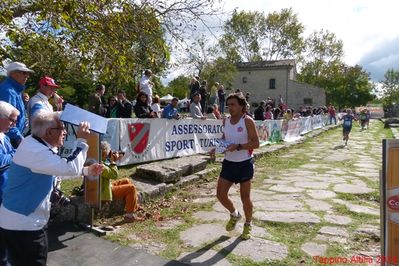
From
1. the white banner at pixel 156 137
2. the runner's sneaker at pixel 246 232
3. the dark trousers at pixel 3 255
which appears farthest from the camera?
the white banner at pixel 156 137

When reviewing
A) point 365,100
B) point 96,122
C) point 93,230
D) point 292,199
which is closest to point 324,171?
point 292,199

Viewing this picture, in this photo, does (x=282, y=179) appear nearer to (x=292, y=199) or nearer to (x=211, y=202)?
(x=292, y=199)

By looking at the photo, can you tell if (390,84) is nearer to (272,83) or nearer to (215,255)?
(272,83)

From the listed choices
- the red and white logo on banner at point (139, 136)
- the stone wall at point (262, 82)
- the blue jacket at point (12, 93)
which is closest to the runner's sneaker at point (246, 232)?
the blue jacket at point (12, 93)

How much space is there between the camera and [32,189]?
257 centimetres

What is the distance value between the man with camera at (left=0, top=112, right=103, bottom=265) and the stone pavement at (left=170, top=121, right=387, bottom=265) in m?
1.84

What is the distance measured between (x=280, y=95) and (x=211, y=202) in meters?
51.5

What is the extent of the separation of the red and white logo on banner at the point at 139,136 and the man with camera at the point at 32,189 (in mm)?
5557

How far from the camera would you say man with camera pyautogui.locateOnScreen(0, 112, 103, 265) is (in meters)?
2.51

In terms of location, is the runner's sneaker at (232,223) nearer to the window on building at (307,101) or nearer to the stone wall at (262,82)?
the stone wall at (262,82)

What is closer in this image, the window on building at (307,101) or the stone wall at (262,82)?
the stone wall at (262,82)

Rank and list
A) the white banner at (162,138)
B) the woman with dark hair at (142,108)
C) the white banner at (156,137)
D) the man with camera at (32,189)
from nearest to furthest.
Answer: the man with camera at (32,189), the white banner at (156,137), the white banner at (162,138), the woman with dark hair at (142,108)

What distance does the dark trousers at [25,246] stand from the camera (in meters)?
2.57

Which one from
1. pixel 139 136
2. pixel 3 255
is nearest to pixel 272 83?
pixel 139 136
